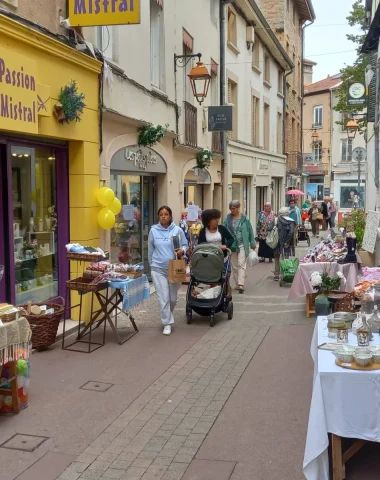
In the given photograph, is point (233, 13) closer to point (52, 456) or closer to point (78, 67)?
point (78, 67)

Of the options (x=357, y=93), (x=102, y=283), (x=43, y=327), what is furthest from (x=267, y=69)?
(x=43, y=327)

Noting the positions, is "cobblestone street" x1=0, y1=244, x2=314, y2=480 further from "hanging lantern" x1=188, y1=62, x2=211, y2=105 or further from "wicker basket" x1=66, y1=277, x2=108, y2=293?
"hanging lantern" x1=188, y1=62, x2=211, y2=105

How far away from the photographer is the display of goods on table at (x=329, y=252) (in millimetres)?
8753

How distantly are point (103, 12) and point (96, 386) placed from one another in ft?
14.6

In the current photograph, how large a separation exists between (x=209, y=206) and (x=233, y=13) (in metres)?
6.33

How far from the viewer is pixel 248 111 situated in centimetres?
1983

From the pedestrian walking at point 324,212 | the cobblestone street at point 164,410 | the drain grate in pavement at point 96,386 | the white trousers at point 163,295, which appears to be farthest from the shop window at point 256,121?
the drain grate in pavement at point 96,386

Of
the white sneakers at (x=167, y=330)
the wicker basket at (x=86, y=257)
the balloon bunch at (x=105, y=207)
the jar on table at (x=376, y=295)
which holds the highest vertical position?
the balloon bunch at (x=105, y=207)

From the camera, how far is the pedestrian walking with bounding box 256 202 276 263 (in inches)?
555

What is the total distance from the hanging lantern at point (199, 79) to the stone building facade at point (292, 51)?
1387 cm

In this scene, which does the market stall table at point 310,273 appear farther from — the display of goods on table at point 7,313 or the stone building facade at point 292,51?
the stone building facade at point 292,51

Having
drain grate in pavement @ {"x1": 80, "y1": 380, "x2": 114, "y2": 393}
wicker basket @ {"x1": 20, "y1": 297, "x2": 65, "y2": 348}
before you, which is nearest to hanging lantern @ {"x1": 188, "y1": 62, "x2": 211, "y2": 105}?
wicker basket @ {"x1": 20, "y1": 297, "x2": 65, "y2": 348}

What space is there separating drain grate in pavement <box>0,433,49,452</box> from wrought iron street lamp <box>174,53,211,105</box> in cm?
879

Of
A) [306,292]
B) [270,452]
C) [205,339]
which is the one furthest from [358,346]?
[306,292]
